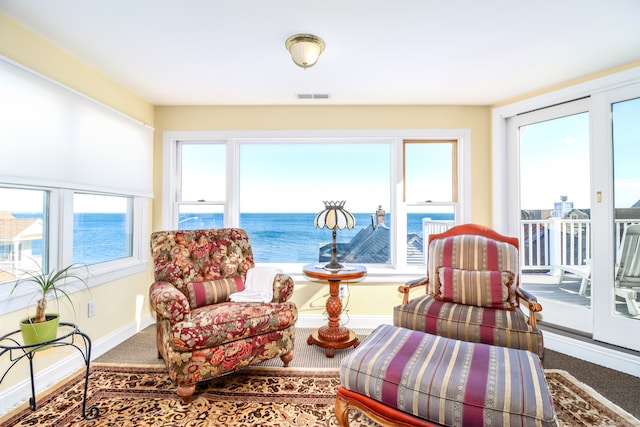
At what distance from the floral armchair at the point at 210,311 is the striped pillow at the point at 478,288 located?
3.90 feet

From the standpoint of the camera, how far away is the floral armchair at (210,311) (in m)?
1.85

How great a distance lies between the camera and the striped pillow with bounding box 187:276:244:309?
2.26m

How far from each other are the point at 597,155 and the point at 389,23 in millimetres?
2141

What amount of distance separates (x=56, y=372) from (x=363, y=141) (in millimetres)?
3309

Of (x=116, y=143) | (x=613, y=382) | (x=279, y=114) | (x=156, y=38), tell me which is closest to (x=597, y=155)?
(x=613, y=382)

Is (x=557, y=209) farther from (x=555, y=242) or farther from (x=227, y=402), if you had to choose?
(x=227, y=402)

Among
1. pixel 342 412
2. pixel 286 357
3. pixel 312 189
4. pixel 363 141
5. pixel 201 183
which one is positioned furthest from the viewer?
pixel 312 189

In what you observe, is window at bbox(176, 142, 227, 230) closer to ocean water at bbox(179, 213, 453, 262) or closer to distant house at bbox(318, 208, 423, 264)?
ocean water at bbox(179, 213, 453, 262)

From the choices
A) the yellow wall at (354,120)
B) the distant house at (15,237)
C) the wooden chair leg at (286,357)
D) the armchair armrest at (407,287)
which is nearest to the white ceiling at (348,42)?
the yellow wall at (354,120)

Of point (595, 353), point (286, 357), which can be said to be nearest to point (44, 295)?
point (286, 357)

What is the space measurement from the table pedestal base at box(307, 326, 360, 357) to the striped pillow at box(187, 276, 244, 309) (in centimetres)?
82

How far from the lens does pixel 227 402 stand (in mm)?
1885

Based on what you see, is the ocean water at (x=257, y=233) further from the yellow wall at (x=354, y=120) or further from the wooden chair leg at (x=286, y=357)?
the wooden chair leg at (x=286, y=357)

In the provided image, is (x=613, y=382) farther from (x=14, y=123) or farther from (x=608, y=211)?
(x=14, y=123)
